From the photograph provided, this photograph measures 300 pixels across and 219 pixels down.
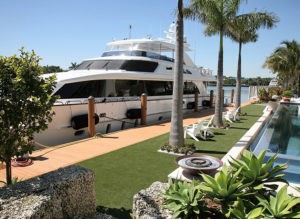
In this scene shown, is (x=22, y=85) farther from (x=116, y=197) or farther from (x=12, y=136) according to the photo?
(x=116, y=197)

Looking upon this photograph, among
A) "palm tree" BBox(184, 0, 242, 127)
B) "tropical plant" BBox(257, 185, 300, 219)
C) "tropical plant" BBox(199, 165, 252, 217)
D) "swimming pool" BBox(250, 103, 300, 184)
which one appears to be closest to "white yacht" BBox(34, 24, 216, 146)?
"palm tree" BBox(184, 0, 242, 127)

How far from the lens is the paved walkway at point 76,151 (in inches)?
246

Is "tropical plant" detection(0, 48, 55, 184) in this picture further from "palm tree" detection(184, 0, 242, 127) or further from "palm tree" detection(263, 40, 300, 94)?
"palm tree" detection(263, 40, 300, 94)

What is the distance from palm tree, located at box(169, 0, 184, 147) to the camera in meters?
7.65

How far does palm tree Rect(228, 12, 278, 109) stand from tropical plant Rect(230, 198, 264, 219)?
10.7m

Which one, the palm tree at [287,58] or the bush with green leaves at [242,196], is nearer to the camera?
the bush with green leaves at [242,196]

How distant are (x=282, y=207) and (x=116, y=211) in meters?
2.53

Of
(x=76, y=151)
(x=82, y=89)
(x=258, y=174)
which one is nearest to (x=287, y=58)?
(x=82, y=89)

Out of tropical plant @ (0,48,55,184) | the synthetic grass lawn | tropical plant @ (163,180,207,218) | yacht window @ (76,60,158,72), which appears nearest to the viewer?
tropical plant @ (163,180,207,218)

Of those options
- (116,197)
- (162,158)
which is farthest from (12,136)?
(162,158)

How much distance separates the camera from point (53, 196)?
3.16m

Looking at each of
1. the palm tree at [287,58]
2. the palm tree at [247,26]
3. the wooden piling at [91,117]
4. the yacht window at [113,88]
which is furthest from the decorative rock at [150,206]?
the palm tree at [287,58]

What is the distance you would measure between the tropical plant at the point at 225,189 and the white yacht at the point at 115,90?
23.1 feet

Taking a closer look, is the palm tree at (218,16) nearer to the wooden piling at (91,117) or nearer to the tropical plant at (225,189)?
the wooden piling at (91,117)
